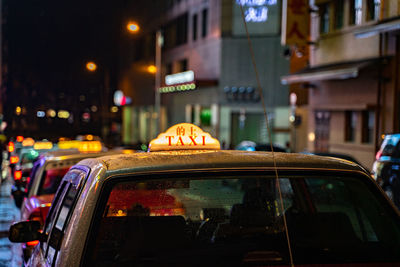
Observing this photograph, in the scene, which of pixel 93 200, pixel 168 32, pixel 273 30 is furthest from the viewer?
pixel 168 32

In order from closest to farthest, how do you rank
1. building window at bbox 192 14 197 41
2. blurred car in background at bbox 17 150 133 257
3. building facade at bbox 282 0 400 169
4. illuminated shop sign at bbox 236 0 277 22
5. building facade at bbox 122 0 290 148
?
blurred car in background at bbox 17 150 133 257, building facade at bbox 282 0 400 169, illuminated shop sign at bbox 236 0 277 22, building facade at bbox 122 0 290 148, building window at bbox 192 14 197 41

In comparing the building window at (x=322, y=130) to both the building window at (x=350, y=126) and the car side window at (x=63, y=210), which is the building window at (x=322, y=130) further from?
the car side window at (x=63, y=210)

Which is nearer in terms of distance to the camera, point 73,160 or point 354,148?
point 73,160

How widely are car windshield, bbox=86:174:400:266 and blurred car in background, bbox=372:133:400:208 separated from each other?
20.1ft

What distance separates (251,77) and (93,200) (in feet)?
111

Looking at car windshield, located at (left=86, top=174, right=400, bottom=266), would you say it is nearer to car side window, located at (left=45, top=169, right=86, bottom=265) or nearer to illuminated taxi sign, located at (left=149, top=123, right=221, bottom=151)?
car side window, located at (left=45, top=169, right=86, bottom=265)

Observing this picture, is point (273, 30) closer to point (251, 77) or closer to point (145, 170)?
point (251, 77)

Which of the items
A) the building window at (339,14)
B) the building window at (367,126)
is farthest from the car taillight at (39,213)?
the building window at (339,14)

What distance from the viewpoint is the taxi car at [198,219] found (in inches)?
104

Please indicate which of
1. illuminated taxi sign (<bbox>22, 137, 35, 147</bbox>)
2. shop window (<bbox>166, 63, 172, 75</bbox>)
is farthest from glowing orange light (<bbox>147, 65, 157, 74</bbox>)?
illuminated taxi sign (<bbox>22, 137, 35, 147</bbox>)

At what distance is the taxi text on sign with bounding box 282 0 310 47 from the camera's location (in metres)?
22.0

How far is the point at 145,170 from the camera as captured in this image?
105 inches

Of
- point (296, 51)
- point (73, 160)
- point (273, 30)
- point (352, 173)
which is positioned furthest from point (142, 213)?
point (273, 30)

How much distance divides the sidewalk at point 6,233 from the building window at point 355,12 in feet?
40.8
